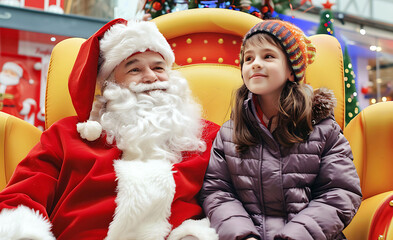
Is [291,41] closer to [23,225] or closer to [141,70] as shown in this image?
[141,70]

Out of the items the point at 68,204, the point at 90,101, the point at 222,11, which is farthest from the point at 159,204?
the point at 222,11

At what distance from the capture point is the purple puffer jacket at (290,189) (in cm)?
125

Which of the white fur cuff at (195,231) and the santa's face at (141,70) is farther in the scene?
the santa's face at (141,70)

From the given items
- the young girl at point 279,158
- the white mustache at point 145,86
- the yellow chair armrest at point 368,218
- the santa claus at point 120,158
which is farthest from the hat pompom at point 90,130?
the yellow chair armrest at point 368,218

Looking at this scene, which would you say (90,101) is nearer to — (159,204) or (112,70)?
(112,70)

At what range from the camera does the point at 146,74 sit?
1651mm

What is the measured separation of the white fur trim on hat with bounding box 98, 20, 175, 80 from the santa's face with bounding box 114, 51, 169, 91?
0.03m

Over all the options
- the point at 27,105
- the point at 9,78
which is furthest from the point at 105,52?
the point at 9,78

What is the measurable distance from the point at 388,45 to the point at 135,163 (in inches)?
→ 313

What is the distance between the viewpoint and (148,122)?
1.55 meters

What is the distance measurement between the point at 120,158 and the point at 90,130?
0.16 meters

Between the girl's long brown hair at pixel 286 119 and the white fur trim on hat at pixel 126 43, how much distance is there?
0.44 meters

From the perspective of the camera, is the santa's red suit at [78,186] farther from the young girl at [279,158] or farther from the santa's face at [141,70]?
the santa's face at [141,70]

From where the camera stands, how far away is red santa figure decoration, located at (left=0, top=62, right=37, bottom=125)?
5.05m
